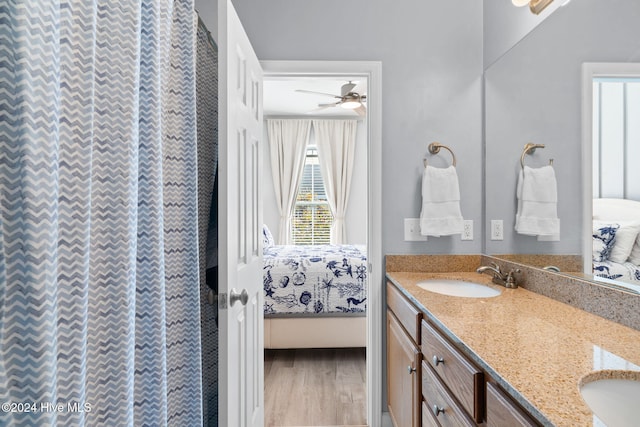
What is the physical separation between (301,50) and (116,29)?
4.87ft

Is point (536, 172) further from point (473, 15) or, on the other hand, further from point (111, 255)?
point (111, 255)

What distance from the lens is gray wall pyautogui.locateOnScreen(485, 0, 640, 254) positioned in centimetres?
126

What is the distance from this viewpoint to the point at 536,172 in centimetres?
173

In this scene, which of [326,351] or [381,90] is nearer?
[381,90]

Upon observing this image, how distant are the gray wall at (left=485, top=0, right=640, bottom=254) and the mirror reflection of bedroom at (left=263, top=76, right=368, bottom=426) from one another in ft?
2.73

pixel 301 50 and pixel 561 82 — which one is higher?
pixel 301 50

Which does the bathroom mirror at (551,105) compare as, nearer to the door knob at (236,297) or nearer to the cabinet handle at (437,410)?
the cabinet handle at (437,410)

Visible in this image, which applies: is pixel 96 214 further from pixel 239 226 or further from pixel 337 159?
pixel 337 159

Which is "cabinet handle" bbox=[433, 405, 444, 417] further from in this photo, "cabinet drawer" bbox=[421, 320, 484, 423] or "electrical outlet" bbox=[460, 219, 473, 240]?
"electrical outlet" bbox=[460, 219, 473, 240]

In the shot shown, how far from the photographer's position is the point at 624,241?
3.98 feet

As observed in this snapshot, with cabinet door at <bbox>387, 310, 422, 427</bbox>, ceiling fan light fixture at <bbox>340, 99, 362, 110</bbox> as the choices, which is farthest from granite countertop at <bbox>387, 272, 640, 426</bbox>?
ceiling fan light fixture at <bbox>340, 99, 362, 110</bbox>

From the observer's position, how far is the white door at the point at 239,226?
1.24 metres

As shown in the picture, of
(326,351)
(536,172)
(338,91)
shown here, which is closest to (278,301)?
(326,351)

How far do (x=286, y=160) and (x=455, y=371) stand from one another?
500cm
